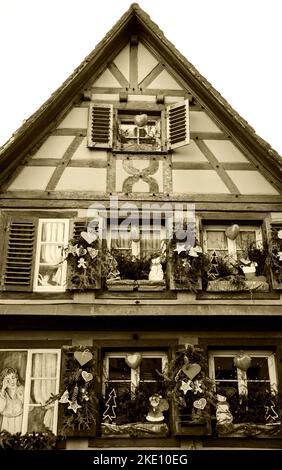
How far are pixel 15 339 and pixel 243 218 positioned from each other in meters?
3.92

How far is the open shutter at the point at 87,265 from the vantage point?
11.4 m

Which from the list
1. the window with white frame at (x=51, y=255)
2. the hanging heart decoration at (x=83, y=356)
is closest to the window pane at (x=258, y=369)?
the hanging heart decoration at (x=83, y=356)

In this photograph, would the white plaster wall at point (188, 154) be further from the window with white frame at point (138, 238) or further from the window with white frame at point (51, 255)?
the window with white frame at point (51, 255)

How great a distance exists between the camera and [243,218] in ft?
40.4

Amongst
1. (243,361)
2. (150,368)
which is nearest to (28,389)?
(150,368)

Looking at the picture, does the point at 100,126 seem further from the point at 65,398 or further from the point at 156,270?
the point at 65,398

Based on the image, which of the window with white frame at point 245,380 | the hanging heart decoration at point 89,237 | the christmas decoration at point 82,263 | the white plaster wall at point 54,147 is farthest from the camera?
the white plaster wall at point 54,147

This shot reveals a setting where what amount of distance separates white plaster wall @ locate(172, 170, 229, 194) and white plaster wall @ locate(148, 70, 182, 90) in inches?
68.7

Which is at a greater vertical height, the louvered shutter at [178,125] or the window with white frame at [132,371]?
the louvered shutter at [178,125]

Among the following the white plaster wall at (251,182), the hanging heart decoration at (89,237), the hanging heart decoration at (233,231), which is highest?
the white plaster wall at (251,182)

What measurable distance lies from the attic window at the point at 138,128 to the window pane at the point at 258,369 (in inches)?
146

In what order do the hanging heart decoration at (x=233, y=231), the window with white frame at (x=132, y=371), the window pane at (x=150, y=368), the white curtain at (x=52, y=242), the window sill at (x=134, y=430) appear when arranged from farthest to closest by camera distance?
1. the hanging heart decoration at (x=233, y=231)
2. the white curtain at (x=52, y=242)
3. the window pane at (x=150, y=368)
4. the window with white frame at (x=132, y=371)
5. the window sill at (x=134, y=430)
